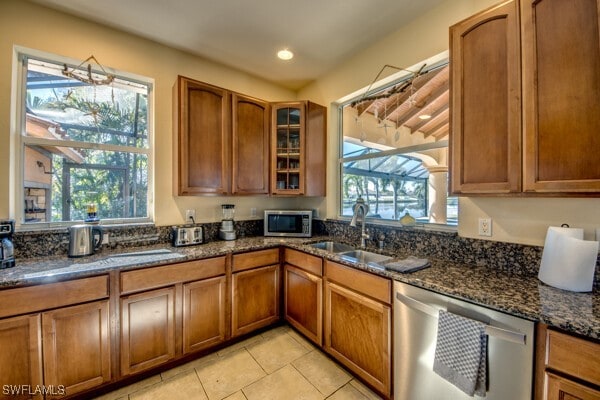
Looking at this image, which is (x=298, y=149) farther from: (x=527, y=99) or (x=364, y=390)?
(x=364, y=390)

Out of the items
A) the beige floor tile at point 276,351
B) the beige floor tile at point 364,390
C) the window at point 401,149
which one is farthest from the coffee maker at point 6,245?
the window at point 401,149

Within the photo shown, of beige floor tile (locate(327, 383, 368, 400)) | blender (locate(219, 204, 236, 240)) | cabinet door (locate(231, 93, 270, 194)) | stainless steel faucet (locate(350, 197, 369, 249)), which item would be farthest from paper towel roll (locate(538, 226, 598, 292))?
blender (locate(219, 204, 236, 240))

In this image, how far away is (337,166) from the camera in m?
2.92

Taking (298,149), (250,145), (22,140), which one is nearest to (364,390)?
(298,149)

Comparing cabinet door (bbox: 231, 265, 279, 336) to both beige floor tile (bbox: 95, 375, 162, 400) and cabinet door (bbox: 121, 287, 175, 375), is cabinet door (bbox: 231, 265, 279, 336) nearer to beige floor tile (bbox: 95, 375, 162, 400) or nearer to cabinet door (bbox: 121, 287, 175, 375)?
cabinet door (bbox: 121, 287, 175, 375)

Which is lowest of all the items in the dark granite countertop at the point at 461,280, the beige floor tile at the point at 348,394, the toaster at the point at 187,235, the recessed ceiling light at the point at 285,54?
the beige floor tile at the point at 348,394

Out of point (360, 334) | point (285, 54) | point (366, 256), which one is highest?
point (285, 54)

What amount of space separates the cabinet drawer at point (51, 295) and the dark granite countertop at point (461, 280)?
0.14 ft

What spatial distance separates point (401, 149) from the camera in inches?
89.7

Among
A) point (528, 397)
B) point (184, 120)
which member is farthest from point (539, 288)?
point (184, 120)

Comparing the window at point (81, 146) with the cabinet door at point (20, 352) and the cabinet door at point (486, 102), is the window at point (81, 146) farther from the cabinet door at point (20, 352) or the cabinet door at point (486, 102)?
the cabinet door at point (486, 102)

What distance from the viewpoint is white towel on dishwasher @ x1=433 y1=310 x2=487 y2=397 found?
1089 mm

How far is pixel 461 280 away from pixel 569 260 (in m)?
0.45

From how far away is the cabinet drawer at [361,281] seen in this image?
1.54 m
